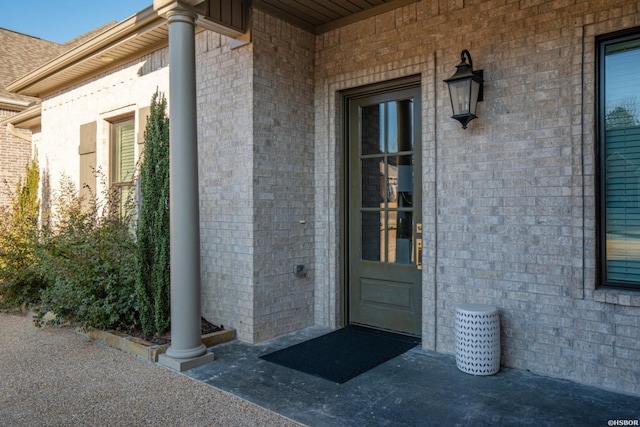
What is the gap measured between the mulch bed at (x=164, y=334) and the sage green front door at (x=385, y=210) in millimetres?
1390

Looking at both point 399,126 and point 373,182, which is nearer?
point 399,126

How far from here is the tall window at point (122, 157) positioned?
5.98 meters

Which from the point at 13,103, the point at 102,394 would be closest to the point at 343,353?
the point at 102,394

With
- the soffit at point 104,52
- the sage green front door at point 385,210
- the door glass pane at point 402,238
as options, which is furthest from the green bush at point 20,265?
the door glass pane at point 402,238

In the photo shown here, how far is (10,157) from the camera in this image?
927 cm

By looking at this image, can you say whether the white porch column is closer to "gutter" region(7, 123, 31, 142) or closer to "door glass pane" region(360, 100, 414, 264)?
"door glass pane" region(360, 100, 414, 264)

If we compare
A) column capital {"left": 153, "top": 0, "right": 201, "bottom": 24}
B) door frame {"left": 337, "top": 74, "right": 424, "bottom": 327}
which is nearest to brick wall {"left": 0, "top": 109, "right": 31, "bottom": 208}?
column capital {"left": 153, "top": 0, "right": 201, "bottom": 24}

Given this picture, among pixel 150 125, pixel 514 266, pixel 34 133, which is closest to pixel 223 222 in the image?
pixel 150 125

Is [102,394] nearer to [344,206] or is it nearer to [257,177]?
[257,177]

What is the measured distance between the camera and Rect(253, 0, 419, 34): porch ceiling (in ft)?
13.5

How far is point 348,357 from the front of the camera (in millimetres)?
3725

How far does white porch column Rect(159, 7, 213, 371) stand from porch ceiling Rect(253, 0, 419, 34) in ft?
3.32

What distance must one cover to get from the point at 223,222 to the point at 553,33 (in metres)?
3.20

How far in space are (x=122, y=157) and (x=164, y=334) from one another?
309 centimetres
